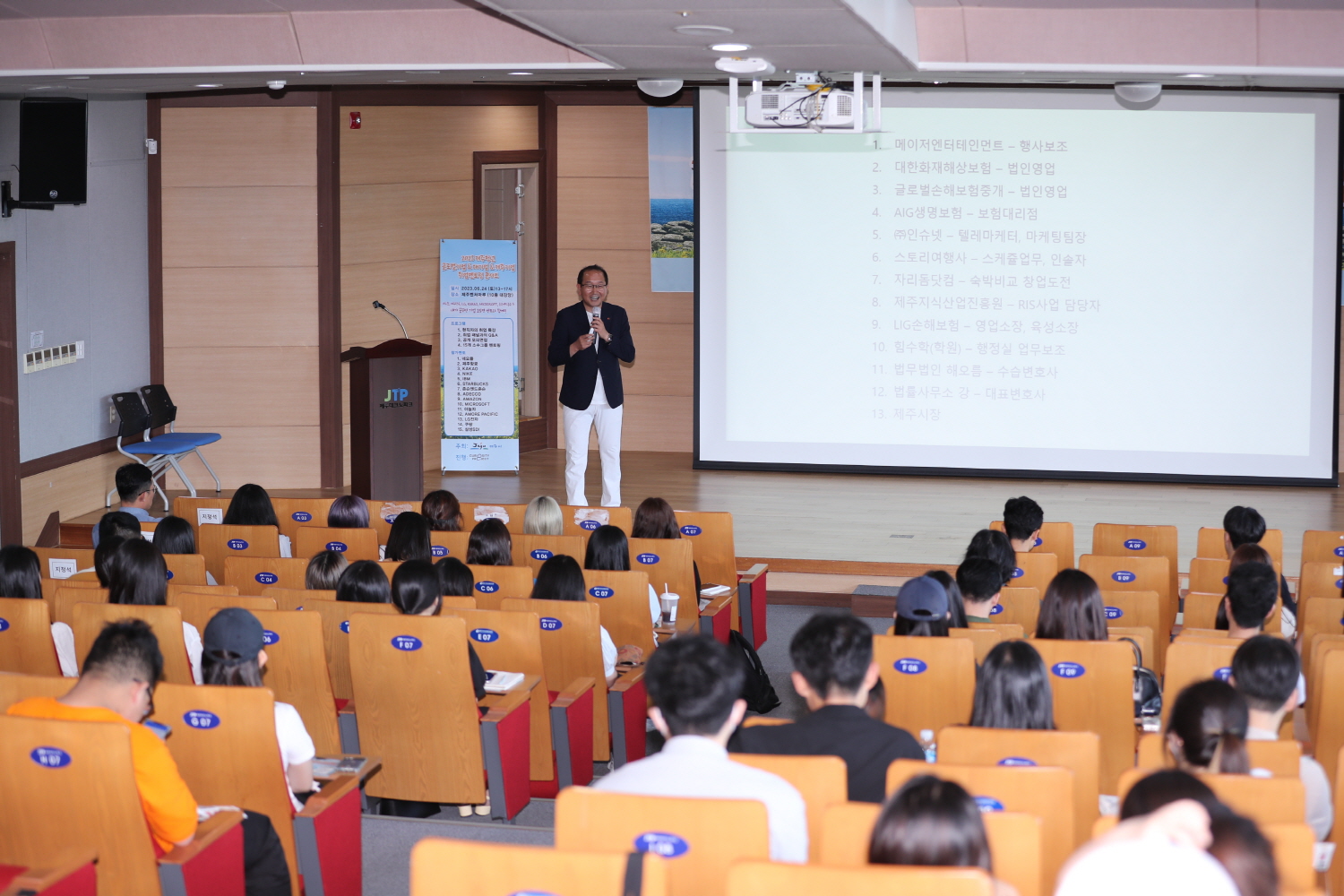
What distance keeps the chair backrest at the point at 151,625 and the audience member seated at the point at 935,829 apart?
2.93m

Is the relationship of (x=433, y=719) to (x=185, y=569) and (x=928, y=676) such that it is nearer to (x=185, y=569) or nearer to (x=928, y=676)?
(x=928, y=676)

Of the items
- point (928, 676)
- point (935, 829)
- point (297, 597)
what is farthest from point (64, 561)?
point (935, 829)

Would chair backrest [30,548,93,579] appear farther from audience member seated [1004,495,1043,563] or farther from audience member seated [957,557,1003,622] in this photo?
audience member seated [1004,495,1043,563]

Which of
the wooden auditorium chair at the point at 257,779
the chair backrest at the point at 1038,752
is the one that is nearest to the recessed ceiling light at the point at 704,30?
the wooden auditorium chair at the point at 257,779

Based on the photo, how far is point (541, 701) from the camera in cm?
482

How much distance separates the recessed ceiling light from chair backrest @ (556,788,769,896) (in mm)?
4131

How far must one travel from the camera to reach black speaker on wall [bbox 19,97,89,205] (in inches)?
354

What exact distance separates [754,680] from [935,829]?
3.70 m

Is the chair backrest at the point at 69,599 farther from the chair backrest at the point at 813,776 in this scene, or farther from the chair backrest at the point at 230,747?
the chair backrest at the point at 813,776

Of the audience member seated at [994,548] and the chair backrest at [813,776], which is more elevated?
the audience member seated at [994,548]

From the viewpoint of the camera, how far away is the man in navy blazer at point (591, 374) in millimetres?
9281

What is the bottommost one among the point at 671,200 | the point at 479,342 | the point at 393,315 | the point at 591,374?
the point at 591,374

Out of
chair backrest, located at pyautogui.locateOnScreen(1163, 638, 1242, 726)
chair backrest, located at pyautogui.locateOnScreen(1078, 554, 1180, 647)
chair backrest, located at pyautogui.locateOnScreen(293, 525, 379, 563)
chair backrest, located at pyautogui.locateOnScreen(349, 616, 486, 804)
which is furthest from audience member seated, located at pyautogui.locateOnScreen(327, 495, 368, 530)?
chair backrest, located at pyautogui.locateOnScreen(1163, 638, 1242, 726)

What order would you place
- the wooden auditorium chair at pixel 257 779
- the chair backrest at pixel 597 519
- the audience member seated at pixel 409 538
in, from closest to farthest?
the wooden auditorium chair at pixel 257 779 < the audience member seated at pixel 409 538 < the chair backrest at pixel 597 519
